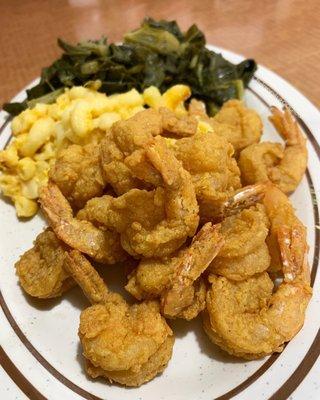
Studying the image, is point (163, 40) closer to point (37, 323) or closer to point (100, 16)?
point (100, 16)

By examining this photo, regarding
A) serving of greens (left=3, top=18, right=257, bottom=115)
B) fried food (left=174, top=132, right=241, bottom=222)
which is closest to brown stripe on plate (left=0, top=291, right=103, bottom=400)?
fried food (left=174, top=132, right=241, bottom=222)

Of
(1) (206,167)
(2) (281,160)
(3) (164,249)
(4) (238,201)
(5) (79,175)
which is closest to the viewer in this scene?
(3) (164,249)

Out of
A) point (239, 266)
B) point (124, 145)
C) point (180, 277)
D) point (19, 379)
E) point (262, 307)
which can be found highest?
point (124, 145)

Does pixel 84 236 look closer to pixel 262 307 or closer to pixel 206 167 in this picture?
pixel 206 167

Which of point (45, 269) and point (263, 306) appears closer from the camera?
point (263, 306)

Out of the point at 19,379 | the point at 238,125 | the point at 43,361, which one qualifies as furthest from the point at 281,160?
the point at 19,379

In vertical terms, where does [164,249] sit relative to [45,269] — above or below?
above
